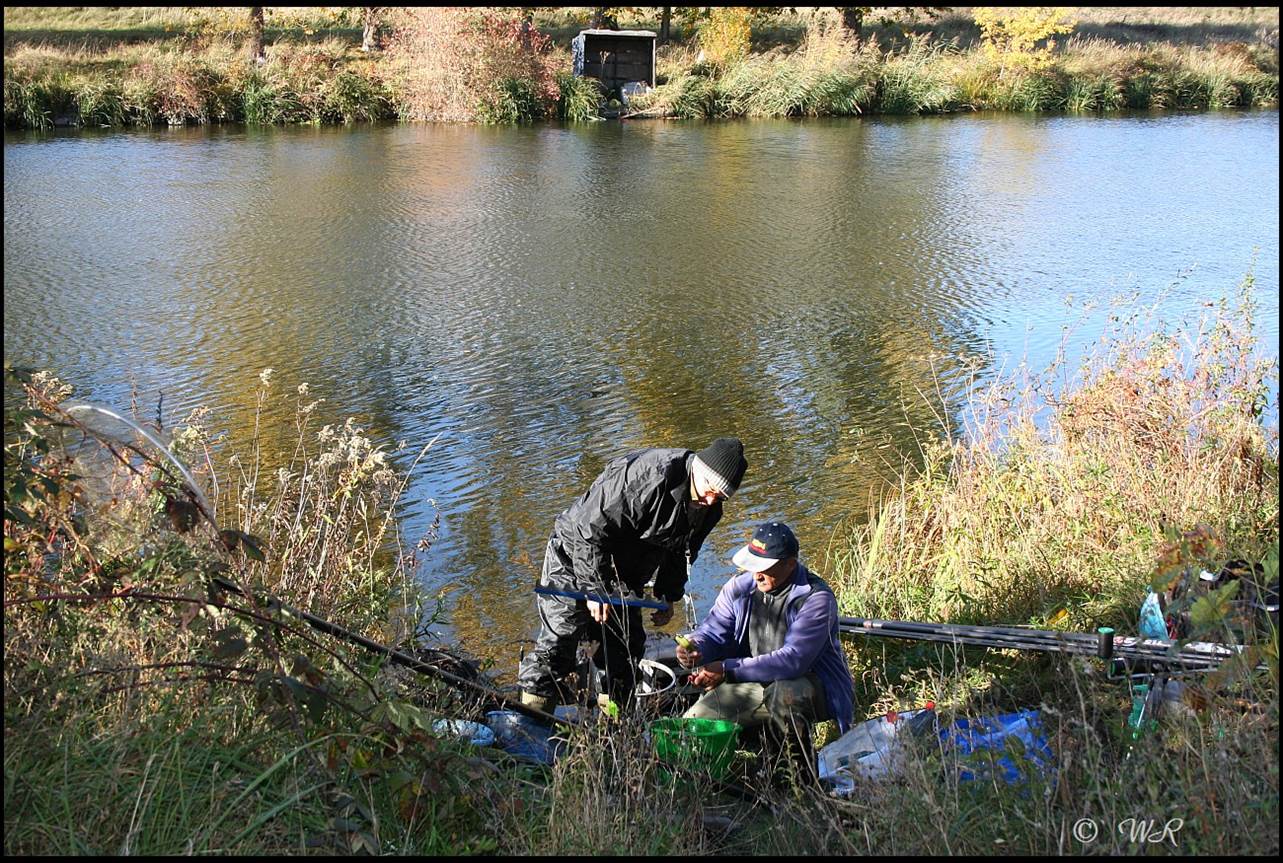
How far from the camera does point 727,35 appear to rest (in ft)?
99.7

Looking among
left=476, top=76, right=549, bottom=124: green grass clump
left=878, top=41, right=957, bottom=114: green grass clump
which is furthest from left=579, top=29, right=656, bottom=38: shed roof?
left=878, top=41, right=957, bottom=114: green grass clump

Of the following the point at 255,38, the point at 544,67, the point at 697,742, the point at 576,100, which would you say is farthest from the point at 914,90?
the point at 697,742

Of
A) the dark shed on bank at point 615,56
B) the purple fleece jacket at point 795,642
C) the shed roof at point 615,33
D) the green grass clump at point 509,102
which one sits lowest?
the purple fleece jacket at point 795,642

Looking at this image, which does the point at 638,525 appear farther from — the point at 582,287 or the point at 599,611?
the point at 582,287

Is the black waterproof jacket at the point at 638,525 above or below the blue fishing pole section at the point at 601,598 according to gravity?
above

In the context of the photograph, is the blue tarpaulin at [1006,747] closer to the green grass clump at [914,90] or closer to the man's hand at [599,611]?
the man's hand at [599,611]

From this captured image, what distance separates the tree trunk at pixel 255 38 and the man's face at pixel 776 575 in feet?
82.4

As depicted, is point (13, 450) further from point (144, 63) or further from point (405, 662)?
point (144, 63)

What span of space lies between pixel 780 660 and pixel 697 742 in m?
0.51

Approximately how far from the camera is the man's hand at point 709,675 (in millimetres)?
4551

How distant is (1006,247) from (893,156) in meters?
7.37

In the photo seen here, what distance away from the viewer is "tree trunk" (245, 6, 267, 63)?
27203mm

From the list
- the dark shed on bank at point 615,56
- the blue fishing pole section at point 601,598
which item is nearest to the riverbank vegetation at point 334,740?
the blue fishing pole section at point 601,598

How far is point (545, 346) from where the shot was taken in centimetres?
1063
